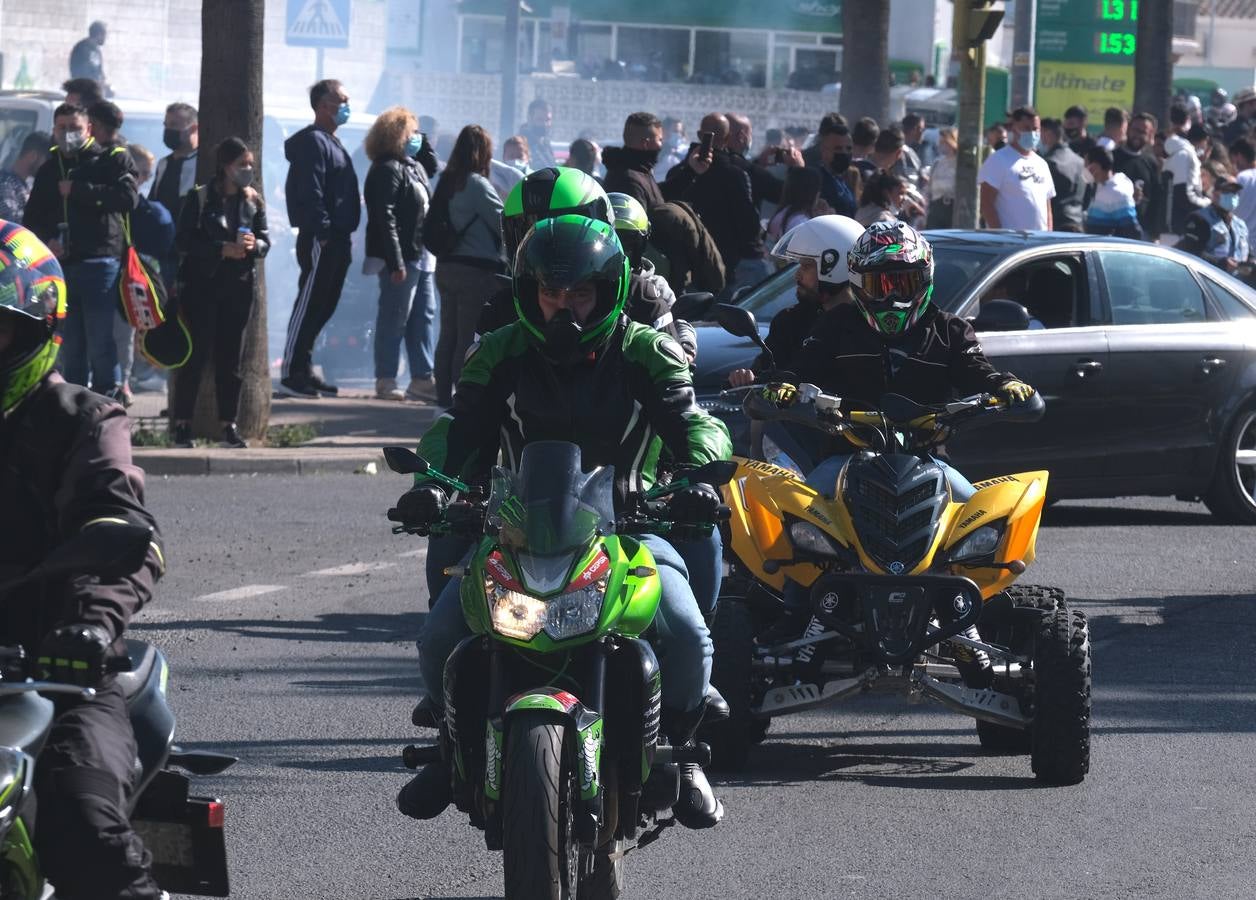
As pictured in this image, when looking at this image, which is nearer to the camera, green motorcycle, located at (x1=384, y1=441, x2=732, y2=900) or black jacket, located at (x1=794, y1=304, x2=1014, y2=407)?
green motorcycle, located at (x1=384, y1=441, x2=732, y2=900)

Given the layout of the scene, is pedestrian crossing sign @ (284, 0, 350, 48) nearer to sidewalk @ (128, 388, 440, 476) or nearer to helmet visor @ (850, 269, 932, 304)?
sidewalk @ (128, 388, 440, 476)

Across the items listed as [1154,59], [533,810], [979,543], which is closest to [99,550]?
[533,810]

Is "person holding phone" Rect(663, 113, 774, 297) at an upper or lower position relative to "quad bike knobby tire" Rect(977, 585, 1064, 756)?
upper

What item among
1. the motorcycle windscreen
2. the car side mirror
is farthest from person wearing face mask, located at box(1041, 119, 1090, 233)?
the motorcycle windscreen

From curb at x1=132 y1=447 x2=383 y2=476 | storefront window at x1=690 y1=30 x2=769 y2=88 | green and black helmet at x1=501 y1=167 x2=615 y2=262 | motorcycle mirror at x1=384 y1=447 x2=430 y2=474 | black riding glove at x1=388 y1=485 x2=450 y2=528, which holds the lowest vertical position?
curb at x1=132 y1=447 x2=383 y2=476

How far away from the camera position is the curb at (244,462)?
13.7 metres

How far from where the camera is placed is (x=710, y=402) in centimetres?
1119

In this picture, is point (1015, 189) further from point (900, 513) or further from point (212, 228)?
point (900, 513)

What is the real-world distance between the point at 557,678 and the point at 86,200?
32.8 feet

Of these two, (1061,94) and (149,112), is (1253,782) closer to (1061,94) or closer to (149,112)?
(149,112)

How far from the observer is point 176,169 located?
16156 millimetres

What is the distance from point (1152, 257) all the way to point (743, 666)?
6.33 m

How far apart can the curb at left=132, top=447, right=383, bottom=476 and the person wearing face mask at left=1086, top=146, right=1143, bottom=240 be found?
846 cm

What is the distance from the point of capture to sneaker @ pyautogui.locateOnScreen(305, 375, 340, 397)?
53.6 ft
